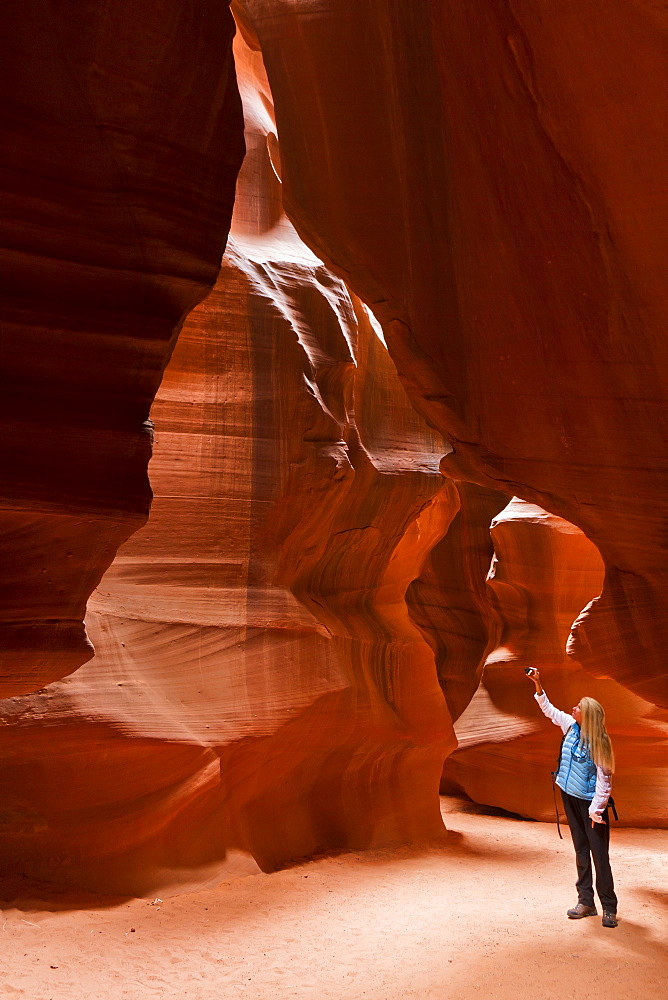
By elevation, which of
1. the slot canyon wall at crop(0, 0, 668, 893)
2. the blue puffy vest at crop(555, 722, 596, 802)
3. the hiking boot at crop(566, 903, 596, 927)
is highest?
the slot canyon wall at crop(0, 0, 668, 893)

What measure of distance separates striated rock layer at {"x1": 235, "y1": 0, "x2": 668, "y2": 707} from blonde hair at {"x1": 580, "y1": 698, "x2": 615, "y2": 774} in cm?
71

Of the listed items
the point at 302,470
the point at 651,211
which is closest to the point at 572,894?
the point at 302,470

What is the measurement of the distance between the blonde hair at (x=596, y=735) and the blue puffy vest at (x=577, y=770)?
0.34 feet

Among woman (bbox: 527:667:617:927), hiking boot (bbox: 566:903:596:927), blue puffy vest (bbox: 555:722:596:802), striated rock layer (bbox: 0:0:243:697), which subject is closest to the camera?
striated rock layer (bbox: 0:0:243:697)

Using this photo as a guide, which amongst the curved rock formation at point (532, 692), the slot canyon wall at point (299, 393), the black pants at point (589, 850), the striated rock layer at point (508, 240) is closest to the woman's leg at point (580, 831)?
the black pants at point (589, 850)

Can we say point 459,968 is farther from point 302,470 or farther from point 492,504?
point 492,504

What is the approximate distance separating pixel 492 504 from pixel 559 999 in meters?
12.1

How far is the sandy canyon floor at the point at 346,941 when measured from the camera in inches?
233

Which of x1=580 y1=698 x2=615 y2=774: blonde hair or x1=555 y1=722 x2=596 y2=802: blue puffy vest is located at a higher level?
x1=580 y1=698 x2=615 y2=774: blonde hair

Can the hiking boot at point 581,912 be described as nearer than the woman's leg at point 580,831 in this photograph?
No

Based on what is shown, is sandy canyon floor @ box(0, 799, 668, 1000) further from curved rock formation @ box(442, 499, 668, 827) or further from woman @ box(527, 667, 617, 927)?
curved rock formation @ box(442, 499, 668, 827)

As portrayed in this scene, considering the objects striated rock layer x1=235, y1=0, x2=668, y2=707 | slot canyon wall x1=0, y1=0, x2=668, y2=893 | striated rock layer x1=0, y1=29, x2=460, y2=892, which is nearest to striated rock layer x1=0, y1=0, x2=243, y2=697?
slot canyon wall x1=0, y1=0, x2=668, y2=893

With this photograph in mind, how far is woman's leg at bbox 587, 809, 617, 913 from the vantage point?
6727mm

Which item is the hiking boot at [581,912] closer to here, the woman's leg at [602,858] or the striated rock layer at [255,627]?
the woman's leg at [602,858]
